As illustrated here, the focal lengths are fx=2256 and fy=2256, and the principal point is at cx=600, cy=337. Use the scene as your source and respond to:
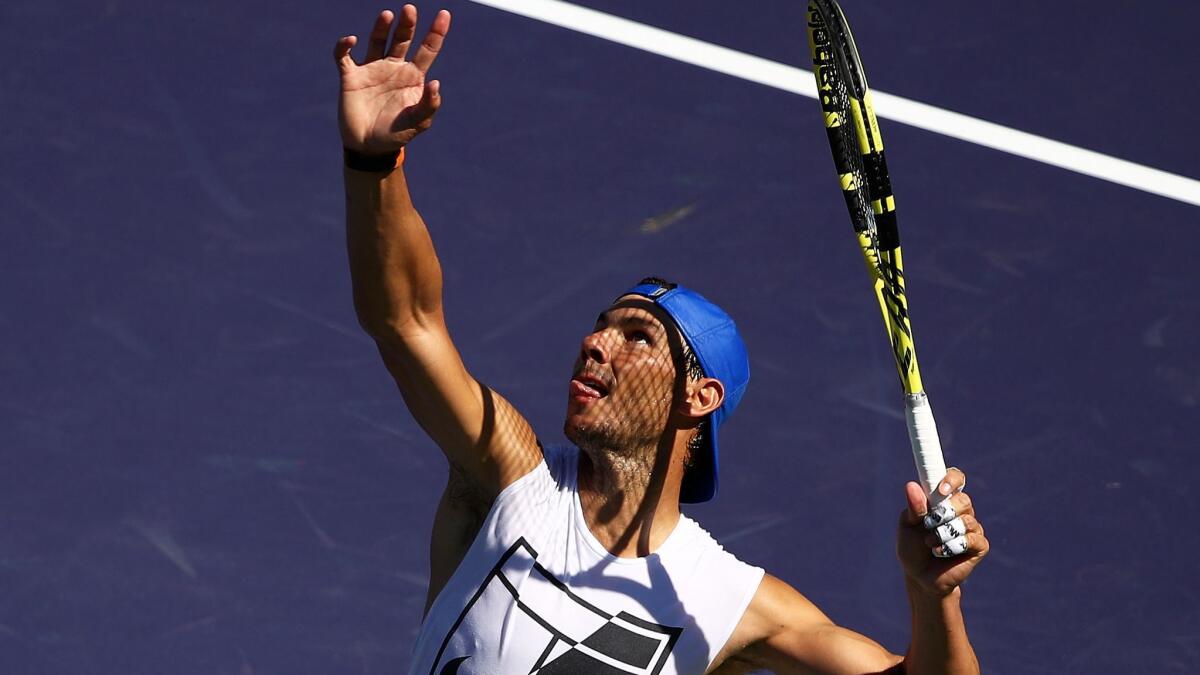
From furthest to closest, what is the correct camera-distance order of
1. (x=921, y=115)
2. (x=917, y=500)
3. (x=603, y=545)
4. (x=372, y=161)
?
(x=921, y=115)
(x=603, y=545)
(x=372, y=161)
(x=917, y=500)

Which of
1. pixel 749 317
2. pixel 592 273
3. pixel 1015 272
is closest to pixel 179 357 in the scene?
pixel 592 273

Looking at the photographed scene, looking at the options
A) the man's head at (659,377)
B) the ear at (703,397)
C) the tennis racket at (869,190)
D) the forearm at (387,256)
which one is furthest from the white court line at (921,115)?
the forearm at (387,256)

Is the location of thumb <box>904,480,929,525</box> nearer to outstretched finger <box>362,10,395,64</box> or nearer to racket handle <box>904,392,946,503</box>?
racket handle <box>904,392,946,503</box>

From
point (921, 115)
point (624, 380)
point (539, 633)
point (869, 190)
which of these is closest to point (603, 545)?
point (539, 633)

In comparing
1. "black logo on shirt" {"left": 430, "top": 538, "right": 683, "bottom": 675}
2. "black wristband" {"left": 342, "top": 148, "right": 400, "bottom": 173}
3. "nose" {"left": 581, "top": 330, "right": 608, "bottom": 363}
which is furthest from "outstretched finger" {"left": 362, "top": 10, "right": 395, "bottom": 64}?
"black logo on shirt" {"left": 430, "top": 538, "right": 683, "bottom": 675}

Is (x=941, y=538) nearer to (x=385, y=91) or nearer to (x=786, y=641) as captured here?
(x=786, y=641)

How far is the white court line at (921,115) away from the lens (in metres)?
8.22

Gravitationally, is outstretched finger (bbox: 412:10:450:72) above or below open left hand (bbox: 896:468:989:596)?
above

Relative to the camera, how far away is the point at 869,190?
524 cm

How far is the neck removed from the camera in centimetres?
543

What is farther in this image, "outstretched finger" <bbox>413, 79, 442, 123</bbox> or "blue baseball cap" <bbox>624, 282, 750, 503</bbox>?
"blue baseball cap" <bbox>624, 282, 750, 503</bbox>

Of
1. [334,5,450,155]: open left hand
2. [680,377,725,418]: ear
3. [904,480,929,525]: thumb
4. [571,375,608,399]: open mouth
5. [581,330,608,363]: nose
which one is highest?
[334,5,450,155]: open left hand

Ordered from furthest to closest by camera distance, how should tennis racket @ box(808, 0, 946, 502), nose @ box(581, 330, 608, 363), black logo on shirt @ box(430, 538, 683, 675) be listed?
nose @ box(581, 330, 608, 363), black logo on shirt @ box(430, 538, 683, 675), tennis racket @ box(808, 0, 946, 502)

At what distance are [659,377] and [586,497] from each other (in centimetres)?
35
